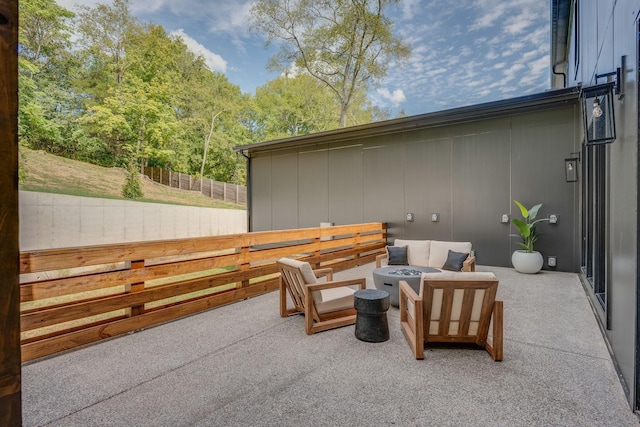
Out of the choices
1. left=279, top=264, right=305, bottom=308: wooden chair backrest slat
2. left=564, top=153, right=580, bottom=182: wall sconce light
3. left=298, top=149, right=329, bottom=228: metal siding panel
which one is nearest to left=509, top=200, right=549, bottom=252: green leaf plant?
left=564, top=153, right=580, bottom=182: wall sconce light

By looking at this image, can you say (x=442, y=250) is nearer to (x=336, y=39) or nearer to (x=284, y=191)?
(x=284, y=191)

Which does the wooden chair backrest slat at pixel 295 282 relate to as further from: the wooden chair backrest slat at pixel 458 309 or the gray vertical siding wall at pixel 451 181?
the gray vertical siding wall at pixel 451 181

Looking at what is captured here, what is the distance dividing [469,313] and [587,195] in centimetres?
403

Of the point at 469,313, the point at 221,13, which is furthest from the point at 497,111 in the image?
the point at 221,13

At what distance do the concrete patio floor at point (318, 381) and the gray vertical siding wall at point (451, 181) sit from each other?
3.49 metres

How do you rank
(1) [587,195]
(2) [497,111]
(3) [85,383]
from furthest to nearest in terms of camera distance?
(2) [497,111] → (1) [587,195] → (3) [85,383]

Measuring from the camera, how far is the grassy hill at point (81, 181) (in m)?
13.6

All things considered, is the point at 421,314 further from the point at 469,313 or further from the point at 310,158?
the point at 310,158

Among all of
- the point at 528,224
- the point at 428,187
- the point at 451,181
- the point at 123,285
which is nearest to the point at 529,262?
the point at 528,224

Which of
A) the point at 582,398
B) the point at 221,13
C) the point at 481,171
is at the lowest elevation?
the point at 582,398

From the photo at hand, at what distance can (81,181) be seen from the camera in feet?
49.3

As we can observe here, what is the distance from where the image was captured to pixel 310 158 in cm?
985

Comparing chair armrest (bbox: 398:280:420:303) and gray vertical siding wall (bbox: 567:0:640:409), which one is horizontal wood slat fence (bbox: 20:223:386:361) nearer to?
chair armrest (bbox: 398:280:420:303)

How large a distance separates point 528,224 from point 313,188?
18.2ft
